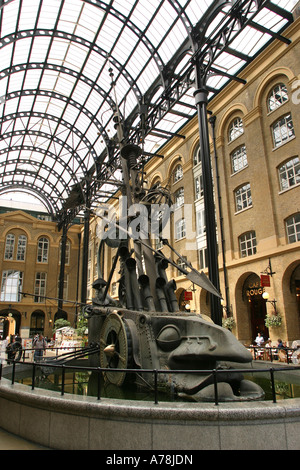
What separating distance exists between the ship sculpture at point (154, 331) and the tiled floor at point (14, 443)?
1.52 meters

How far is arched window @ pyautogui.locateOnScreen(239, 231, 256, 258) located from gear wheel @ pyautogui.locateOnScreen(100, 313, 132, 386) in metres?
12.5

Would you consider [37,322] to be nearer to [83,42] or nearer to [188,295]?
[188,295]

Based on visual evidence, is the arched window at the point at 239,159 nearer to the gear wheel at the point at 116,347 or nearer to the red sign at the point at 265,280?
the red sign at the point at 265,280

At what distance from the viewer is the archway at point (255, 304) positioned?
58.5 feet

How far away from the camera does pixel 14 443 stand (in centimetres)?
466

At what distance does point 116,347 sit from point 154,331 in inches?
35.2

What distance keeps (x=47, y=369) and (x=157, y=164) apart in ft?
74.1

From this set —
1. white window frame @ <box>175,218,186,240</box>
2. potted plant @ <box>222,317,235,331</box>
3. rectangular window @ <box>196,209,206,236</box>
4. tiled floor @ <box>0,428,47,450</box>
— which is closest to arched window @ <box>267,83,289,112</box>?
rectangular window @ <box>196,209,206,236</box>

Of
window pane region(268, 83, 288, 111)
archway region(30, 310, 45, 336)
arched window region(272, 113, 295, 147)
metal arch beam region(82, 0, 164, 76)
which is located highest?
metal arch beam region(82, 0, 164, 76)

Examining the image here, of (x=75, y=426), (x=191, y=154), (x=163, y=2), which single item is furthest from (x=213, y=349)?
(x=191, y=154)

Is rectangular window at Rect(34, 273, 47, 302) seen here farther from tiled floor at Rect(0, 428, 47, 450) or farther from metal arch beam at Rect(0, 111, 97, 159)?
tiled floor at Rect(0, 428, 47, 450)

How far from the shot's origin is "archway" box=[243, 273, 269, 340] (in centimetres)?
1783

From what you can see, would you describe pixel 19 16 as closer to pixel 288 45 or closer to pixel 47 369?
pixel 288 45

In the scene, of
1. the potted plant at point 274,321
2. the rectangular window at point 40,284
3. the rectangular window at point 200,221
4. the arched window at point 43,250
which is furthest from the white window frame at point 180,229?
the rectangular window at point 40,284
